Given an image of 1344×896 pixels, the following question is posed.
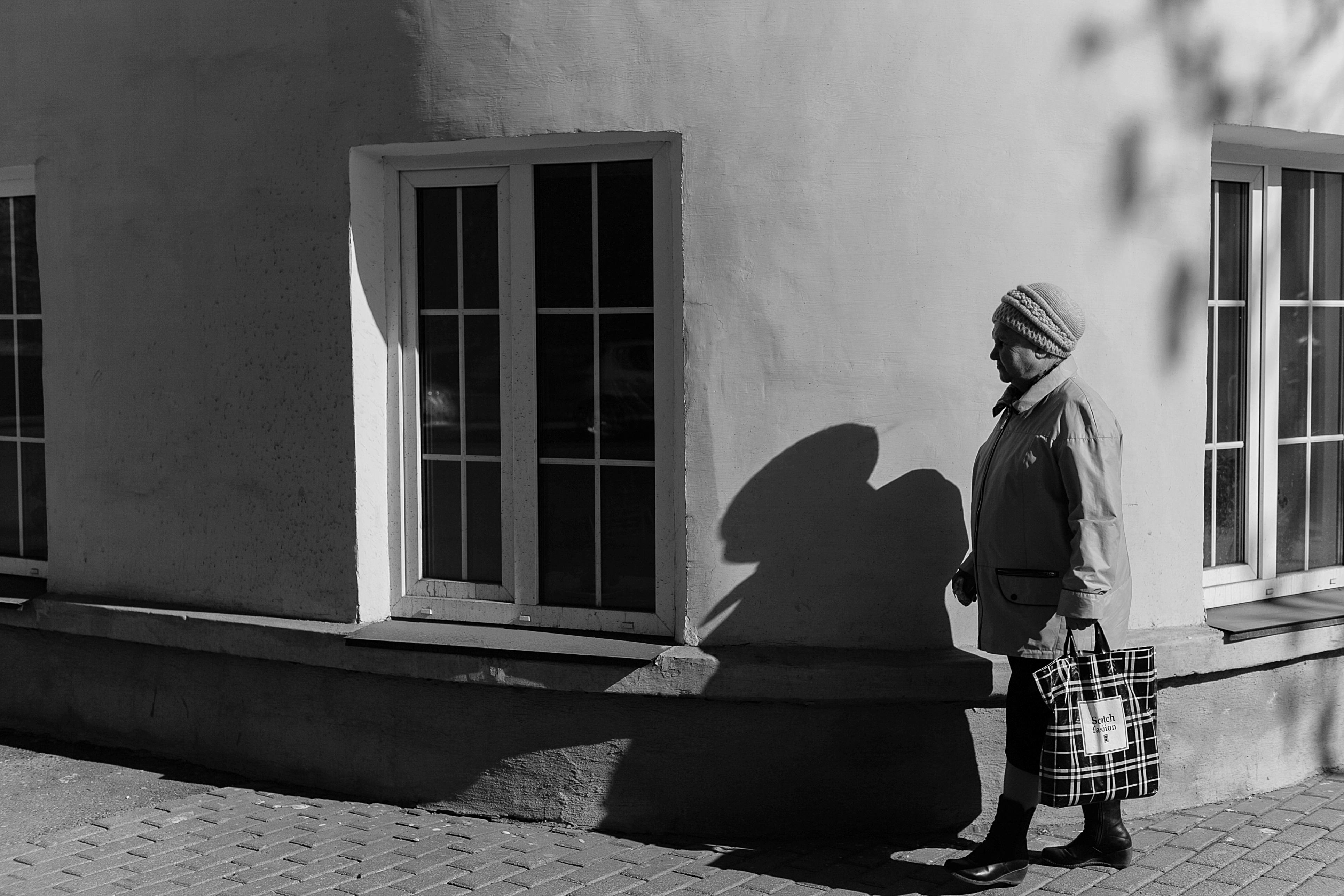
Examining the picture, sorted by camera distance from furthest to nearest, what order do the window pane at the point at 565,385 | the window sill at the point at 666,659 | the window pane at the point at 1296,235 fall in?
the window pane at the point at 1296,235 → the window pane at the point at 565,385 → the window sill at the point at 666,659

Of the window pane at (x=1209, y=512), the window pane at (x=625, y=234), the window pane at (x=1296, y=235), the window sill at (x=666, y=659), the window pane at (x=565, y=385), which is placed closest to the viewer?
the window sill at (x=666, y=659)

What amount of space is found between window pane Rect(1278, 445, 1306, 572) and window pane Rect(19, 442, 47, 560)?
19.0 ft

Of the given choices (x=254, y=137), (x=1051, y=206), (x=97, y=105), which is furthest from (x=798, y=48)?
(x=97, y=105)

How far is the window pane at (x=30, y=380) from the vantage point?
6809mm

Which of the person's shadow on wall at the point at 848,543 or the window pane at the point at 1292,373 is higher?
the window pane at the point at 1292,373

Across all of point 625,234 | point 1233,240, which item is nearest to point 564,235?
point 625,234

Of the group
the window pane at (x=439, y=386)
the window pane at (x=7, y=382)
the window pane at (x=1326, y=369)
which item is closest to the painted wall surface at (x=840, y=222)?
the window pane at (x=439, y=386)

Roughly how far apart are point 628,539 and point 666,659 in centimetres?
55

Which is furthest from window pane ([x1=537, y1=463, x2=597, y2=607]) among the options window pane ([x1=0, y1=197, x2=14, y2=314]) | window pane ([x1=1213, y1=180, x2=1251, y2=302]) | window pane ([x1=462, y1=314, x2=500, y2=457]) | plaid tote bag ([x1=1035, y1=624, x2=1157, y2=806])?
window pane ([x1=0, y1=197, x2=14, y2=314])

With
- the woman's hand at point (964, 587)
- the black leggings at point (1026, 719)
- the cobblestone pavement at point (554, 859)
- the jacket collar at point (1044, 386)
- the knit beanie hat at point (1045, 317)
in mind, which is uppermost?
the knit beanie hat at point (1045, 317)

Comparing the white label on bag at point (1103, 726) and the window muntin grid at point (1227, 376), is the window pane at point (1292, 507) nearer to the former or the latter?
the window muntin grid at point (1227, 376)

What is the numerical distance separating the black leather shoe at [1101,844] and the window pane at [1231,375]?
72.3 inches

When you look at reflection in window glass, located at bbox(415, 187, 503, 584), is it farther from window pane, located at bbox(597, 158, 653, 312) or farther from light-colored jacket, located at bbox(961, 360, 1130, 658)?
light-colored jacket, located at bbox(961, 360, 1130, 658)

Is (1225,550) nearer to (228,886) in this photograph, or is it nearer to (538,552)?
(538,552)
